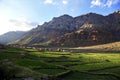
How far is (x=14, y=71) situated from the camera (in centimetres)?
6347

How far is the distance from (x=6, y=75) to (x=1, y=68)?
1.96 m

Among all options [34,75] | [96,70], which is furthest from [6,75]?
[96,70]

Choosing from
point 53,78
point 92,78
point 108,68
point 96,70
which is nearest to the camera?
point 53,78

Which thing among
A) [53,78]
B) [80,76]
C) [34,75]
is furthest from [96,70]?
[34,75]

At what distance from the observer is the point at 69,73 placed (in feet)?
274

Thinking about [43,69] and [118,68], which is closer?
[43,69]

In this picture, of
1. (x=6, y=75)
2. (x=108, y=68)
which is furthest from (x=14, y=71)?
(x=108, y=68)

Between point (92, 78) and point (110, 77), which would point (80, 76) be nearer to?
point (92, 78)

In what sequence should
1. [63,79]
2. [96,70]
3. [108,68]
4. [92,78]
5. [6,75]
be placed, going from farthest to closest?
[108,68] < [96,70] < [92,78] < [63,79] < [6,75]

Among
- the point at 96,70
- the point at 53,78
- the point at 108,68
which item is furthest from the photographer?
the point at 108,68

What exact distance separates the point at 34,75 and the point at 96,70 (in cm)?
3934

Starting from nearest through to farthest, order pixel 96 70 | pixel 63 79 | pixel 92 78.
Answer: pixel 63 79
pixel 92 78
pixel 96 70

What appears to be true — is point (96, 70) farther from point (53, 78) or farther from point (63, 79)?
point (53, 78)

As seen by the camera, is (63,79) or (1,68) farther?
(63,79)
